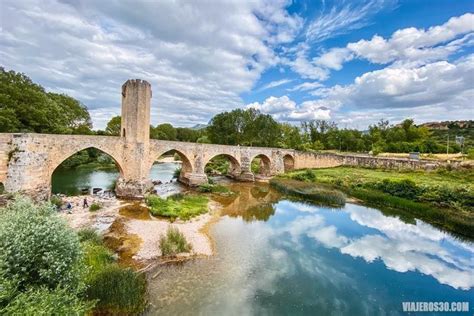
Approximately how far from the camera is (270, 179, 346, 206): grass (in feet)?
76.6

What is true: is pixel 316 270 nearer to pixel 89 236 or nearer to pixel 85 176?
pixel 89 236

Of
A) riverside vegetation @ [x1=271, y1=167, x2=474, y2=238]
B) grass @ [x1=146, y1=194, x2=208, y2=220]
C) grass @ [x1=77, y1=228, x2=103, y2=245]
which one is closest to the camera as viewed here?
grass @ [x1=77, y1=228, x2=103, y2=245]

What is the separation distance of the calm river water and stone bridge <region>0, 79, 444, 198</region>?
9.50 metres

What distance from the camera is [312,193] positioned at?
25.7m

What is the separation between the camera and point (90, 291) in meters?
7.47

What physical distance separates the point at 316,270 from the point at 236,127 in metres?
39.8

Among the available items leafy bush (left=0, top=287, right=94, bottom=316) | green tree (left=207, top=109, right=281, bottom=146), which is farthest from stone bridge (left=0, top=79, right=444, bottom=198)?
leafy bush (left=0, top=287, right=94, bottom=316)

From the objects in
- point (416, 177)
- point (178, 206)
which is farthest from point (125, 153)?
point (416, 177)

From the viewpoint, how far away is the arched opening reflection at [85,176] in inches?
908

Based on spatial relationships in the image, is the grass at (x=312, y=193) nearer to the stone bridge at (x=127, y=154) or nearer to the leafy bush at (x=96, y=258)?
the stone bridge at (x=127, y=154)

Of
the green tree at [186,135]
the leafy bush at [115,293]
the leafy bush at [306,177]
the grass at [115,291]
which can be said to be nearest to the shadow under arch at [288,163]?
the leafy bush at [306,177]

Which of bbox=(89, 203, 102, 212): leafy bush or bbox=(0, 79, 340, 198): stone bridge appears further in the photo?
bbox=(89, 203, 102, 212): leafy bush

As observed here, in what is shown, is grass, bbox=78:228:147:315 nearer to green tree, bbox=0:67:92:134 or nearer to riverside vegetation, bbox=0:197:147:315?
riverside vegetation, bbox=0:197:147:315

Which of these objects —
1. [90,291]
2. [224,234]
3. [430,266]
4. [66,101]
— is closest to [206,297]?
[90,291]
